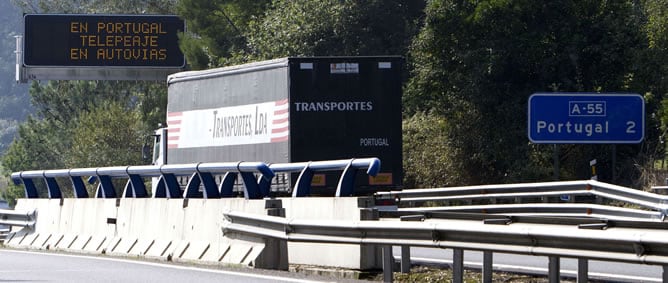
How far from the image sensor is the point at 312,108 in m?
25.7

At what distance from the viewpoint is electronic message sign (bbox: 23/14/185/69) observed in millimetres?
44250

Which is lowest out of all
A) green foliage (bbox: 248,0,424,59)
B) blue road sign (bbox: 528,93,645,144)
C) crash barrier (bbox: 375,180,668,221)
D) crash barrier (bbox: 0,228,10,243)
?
crash barrier (bbox: 0,228,10,243)

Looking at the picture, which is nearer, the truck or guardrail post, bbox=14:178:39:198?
guardrail post, bbox=14:178:39:198

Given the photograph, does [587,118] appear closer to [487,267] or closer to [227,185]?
[227,185]

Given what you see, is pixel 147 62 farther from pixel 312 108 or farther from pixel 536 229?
pixel 536 229

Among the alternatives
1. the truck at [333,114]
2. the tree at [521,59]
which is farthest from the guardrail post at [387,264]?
the tree at [521,59]

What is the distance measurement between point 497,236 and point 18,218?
13.6 meters

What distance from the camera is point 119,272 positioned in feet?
49.2

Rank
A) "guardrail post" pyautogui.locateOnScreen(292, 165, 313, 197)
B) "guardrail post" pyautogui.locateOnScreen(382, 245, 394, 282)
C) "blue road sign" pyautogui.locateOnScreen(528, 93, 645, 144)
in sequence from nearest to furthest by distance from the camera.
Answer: "guardrail post" pyautogui.locateOnScreen(382, 245, 394, 282)
"guardrail post" pyautogui.locateOnScreen(292, 165, 313, 197)
"blue road sign" pyautogui.locateOnScreen(528, 93, 645, 144)

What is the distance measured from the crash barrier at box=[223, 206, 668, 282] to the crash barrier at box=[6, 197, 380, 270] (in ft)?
1.49

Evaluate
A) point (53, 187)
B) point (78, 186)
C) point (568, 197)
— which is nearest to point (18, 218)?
point (53, 187)

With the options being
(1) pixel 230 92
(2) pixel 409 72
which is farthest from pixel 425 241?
(2) pixel 409 72


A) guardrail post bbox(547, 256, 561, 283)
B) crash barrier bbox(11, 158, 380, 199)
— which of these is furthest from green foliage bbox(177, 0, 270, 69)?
guardrail post bbox(547, 256, 561, 283)

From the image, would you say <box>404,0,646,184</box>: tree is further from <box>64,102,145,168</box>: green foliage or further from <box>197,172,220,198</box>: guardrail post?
<box>64,102,145,168</box>: green foliage
